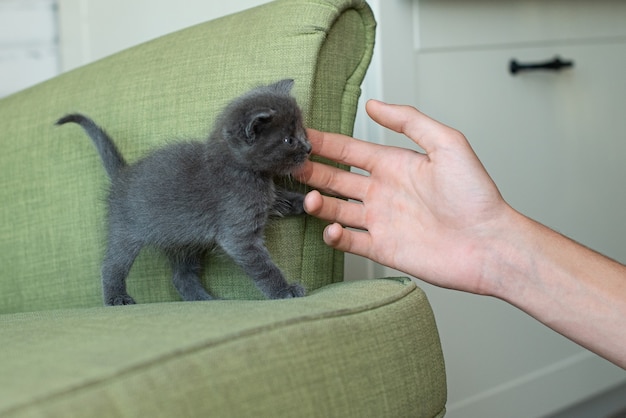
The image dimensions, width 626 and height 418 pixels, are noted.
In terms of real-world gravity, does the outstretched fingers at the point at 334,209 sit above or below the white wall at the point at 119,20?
below

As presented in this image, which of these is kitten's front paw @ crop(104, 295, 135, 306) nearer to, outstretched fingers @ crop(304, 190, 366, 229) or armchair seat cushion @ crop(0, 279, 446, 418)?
armchair seat cushion @ crop(0, 279, 446, 418)

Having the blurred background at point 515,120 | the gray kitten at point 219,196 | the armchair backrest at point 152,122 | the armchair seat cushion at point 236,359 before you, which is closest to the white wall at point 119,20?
the blurred background at point 515,120

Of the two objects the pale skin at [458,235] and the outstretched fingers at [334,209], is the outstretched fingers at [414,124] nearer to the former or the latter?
the pale skin at [458,235]

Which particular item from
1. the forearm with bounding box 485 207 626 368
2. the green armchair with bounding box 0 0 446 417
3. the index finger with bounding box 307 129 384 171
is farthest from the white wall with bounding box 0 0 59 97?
the forearm with bounding box 485 207 626 368

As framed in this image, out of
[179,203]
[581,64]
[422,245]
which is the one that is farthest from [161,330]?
[581,64]

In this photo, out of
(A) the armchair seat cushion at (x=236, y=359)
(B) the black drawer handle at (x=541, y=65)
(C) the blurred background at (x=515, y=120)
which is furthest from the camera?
(B) the black drawer handle at (x=541, y=65)

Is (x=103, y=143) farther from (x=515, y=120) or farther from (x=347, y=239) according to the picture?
(x=515, y=120)

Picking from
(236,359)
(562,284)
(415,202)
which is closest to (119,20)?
(415,202)
